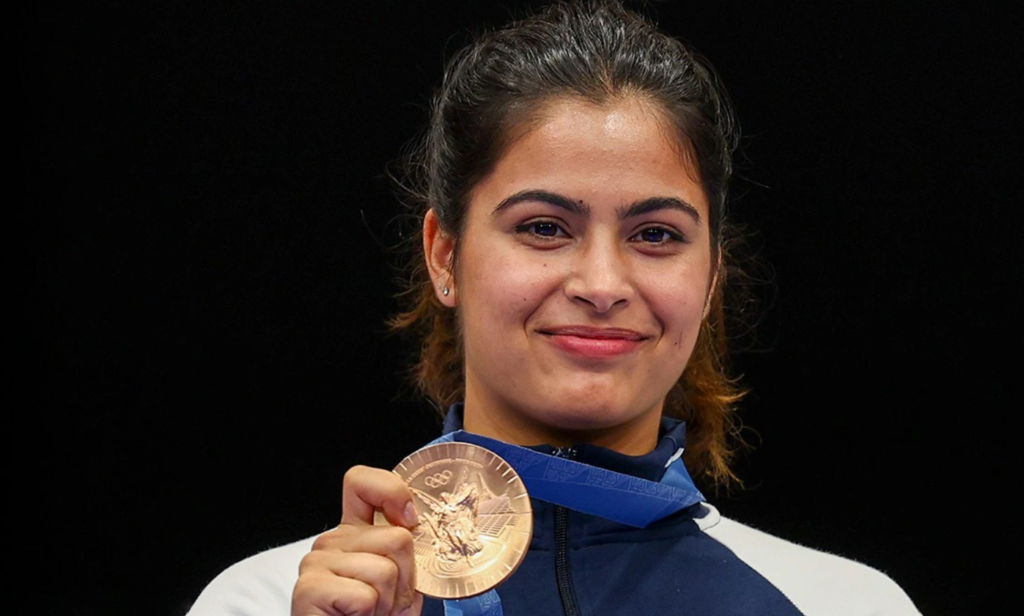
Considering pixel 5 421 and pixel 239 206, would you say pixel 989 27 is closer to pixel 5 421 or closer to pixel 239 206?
pixel 239 206

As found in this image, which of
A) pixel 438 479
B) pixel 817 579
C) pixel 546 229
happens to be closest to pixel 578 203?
pixel 546 229

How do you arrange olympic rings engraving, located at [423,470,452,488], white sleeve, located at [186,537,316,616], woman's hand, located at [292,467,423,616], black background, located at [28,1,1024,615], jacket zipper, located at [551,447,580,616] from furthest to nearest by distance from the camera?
black background, located at [28,1,1024,615] → white sleeve, located at [186,537,316,616] → jacket zipper, located at [551,447,580,616] → olympic rings engraving, located at [423,470,452,488] → woman's hand, located at [292,467,423,616]

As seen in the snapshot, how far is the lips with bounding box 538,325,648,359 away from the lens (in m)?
2.35

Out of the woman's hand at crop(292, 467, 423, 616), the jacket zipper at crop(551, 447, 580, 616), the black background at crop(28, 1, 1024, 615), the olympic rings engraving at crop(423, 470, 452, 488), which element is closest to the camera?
the woman's hand at crop(292, 467, 423, 616)

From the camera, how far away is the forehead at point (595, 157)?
2.38m

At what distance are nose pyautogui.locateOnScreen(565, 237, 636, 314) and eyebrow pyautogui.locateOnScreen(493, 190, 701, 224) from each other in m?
0.05

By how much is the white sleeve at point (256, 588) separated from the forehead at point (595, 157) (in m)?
0.75

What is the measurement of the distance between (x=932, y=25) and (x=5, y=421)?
2.38 m

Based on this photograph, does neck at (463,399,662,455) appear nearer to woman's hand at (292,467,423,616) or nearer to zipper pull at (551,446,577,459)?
zipper pull at (551,446,577,459)

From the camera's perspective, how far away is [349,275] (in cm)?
353

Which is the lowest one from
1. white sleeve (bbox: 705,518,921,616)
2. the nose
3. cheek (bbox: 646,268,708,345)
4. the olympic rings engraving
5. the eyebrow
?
white sleeve (bbox: 705,518,921,616)

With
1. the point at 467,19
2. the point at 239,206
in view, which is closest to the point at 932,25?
the point at 467,19

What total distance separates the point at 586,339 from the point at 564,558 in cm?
36

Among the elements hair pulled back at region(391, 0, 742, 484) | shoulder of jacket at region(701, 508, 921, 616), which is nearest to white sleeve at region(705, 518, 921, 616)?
shoulder of jacket at region(701, 508, 921, 616)
